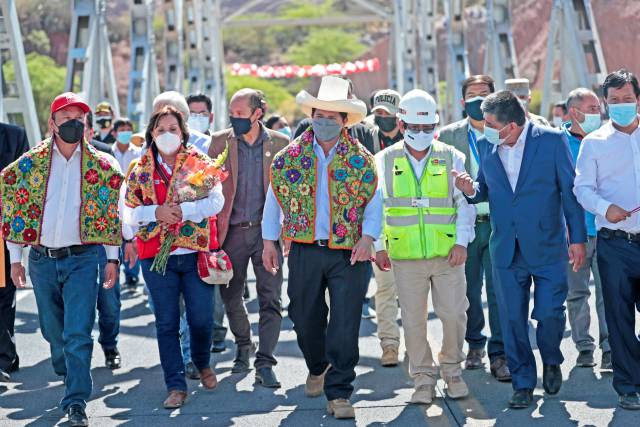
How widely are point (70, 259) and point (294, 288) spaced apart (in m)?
1.42

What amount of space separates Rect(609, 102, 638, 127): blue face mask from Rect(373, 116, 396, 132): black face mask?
3.35 meters

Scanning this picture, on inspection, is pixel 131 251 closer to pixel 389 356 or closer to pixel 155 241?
pixel 155 241

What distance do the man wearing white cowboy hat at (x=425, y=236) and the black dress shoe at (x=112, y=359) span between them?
2.64 meters

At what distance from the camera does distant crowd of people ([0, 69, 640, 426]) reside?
7488 mm

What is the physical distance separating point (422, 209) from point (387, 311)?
1853 mm

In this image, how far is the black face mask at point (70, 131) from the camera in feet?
24.5

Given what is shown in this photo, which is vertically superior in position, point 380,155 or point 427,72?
point 427,72

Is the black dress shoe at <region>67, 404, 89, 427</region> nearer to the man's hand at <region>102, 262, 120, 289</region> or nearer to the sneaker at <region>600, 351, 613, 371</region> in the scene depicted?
the man's hand at <region>102, 262, 120, 289</region>

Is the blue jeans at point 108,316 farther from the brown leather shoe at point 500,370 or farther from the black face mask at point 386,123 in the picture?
the brown leather shoe at point 500,370

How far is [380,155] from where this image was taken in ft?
26.4

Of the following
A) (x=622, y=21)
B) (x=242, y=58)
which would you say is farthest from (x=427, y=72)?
(x=242, y=58)

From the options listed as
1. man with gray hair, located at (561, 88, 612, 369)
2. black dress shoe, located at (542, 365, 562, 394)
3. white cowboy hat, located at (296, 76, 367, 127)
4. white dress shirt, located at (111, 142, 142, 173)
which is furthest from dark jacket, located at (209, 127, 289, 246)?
white dress shirt, located at (111, 142, 142, 173)

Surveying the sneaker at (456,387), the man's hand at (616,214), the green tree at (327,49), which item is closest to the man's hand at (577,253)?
the man's hand at (616,214)

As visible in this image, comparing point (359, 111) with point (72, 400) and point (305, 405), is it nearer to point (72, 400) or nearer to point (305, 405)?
point (305, 405)
